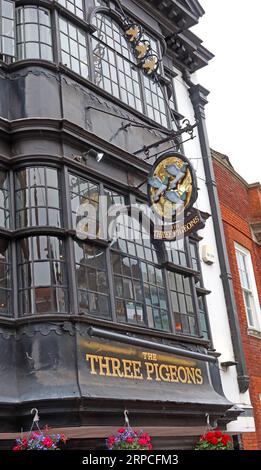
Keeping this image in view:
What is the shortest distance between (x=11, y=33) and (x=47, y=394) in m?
5.27

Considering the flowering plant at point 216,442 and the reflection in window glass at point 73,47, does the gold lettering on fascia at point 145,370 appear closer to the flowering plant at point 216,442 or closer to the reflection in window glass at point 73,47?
the flowering plant at point 216,442

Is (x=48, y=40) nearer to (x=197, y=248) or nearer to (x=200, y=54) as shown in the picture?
(x=197, y=248)

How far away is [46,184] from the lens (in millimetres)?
8000

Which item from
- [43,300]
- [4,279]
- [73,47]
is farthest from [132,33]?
[43,300]

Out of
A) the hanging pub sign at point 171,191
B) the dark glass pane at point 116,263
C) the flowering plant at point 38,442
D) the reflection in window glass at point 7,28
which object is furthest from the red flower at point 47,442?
the reflection in window glass at point 7,28

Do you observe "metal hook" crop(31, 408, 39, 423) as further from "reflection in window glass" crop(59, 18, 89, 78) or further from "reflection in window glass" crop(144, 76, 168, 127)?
"reflection in window glass" crop(144, 76, 168, 127)

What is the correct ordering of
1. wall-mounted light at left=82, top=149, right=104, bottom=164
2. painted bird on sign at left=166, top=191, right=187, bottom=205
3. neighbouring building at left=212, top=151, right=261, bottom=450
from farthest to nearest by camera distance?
neighbouring building at left=212, top=151, right=261, bottom=450 → painted bird on sign at left=166, top=191, right=187, bottom=205 → wall-mounted light at left=82, top=149, right=104, bottom=164

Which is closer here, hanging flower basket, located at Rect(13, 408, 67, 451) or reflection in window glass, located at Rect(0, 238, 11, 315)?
hanging flower basket, located at Rect(13, 408, 67, 451)

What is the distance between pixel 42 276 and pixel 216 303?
562 cm

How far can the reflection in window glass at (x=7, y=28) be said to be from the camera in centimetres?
854

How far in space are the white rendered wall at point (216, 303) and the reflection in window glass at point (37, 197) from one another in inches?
197

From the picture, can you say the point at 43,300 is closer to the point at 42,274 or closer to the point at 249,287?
the point at 42,274

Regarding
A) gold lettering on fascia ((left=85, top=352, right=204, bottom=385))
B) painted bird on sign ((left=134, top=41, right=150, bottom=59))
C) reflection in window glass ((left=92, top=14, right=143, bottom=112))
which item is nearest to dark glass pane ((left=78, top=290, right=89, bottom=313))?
gold lettering on fascia ((left=85, top=352, right=204, bottom=385))

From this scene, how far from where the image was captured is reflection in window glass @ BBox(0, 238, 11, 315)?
7406 millimetres
